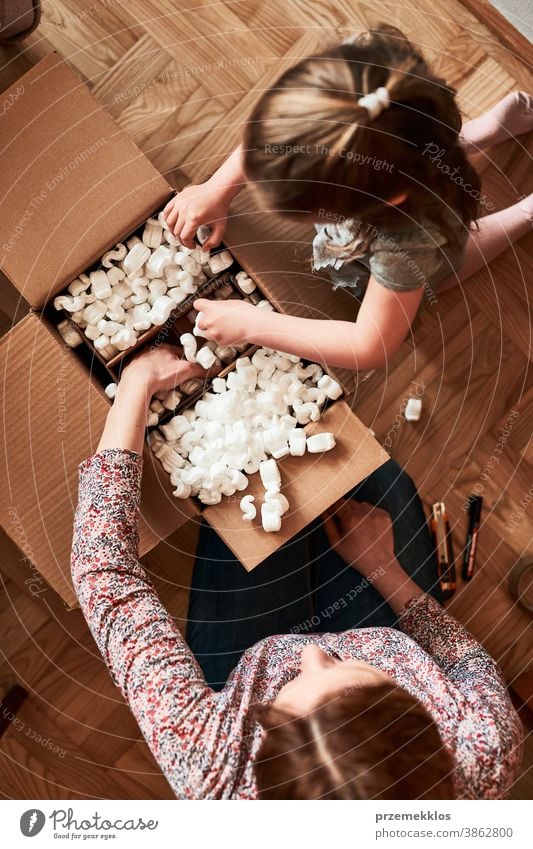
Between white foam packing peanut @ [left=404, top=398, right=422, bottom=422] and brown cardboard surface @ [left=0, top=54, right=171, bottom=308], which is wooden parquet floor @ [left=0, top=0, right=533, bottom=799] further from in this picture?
brown cardboard surface @ [left=0, top=54, right=171, bottom=308]

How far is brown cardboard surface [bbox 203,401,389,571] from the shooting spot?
0.78 metres

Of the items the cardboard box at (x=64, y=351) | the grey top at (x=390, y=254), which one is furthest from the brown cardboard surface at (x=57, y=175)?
the grey top at (x=390, y=254)

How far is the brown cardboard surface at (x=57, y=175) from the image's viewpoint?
754 millimetres

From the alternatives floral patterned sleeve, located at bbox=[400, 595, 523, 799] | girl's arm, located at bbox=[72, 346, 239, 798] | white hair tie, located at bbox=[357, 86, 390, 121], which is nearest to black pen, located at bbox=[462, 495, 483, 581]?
floral patterned sleeve, located at bbox=[400, 595, 523, 799]

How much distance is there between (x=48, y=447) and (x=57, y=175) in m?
0.30

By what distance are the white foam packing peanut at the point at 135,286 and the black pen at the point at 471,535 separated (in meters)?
0.46

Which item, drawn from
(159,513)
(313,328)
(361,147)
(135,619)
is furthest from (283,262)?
(135,619)

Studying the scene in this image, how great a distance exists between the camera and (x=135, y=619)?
70 centimetres

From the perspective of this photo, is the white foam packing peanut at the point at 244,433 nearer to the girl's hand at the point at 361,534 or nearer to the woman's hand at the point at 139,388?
the woman's hand at the point at 139,388

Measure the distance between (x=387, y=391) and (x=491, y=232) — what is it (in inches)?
10.3

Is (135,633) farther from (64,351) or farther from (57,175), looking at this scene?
(57,175)

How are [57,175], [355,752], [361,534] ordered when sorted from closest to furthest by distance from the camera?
[355,752]
[57,175]
[361,534]

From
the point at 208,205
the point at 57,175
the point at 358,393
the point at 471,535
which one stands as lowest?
the point at 471,535

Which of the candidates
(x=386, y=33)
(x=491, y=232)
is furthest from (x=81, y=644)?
(x=386, y=33)
